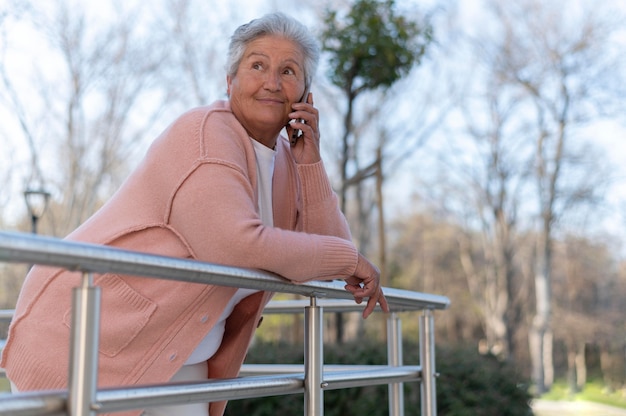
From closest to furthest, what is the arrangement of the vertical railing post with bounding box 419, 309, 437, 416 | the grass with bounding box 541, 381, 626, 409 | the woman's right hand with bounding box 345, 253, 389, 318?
1. the woman's right hand with bounding box 345, 253, 389, 318
2. the vertical railing post with bounding box 419, 309, 437, 416
3. the grass with bounding box 541, 381, 626, 409

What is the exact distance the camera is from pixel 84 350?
108 cm

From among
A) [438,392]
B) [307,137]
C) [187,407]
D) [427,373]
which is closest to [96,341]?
[187,407]

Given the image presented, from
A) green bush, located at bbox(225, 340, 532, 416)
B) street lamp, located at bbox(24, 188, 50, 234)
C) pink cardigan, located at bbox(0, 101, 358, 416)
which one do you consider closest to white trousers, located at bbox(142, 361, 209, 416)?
pink cardigan, located at bbox(0, 101, 358, 416)

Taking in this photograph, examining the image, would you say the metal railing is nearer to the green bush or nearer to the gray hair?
the gray hair

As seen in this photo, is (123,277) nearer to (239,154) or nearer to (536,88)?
(239,154)

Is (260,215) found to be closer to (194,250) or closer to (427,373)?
(194,250)

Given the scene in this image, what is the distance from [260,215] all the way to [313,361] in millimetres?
344

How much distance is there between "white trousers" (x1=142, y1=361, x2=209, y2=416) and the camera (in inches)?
64.3

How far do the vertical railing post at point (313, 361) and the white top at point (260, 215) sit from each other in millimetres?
140

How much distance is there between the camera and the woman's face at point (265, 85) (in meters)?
1.75

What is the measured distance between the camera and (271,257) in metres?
1.47

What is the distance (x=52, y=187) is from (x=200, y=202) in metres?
15.0

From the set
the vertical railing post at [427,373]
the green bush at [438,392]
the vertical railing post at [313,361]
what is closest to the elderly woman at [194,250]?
the vertical railing post at [313,361]

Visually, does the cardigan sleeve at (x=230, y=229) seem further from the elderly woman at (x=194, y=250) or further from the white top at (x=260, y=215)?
the white top at (x=260, y=215)
